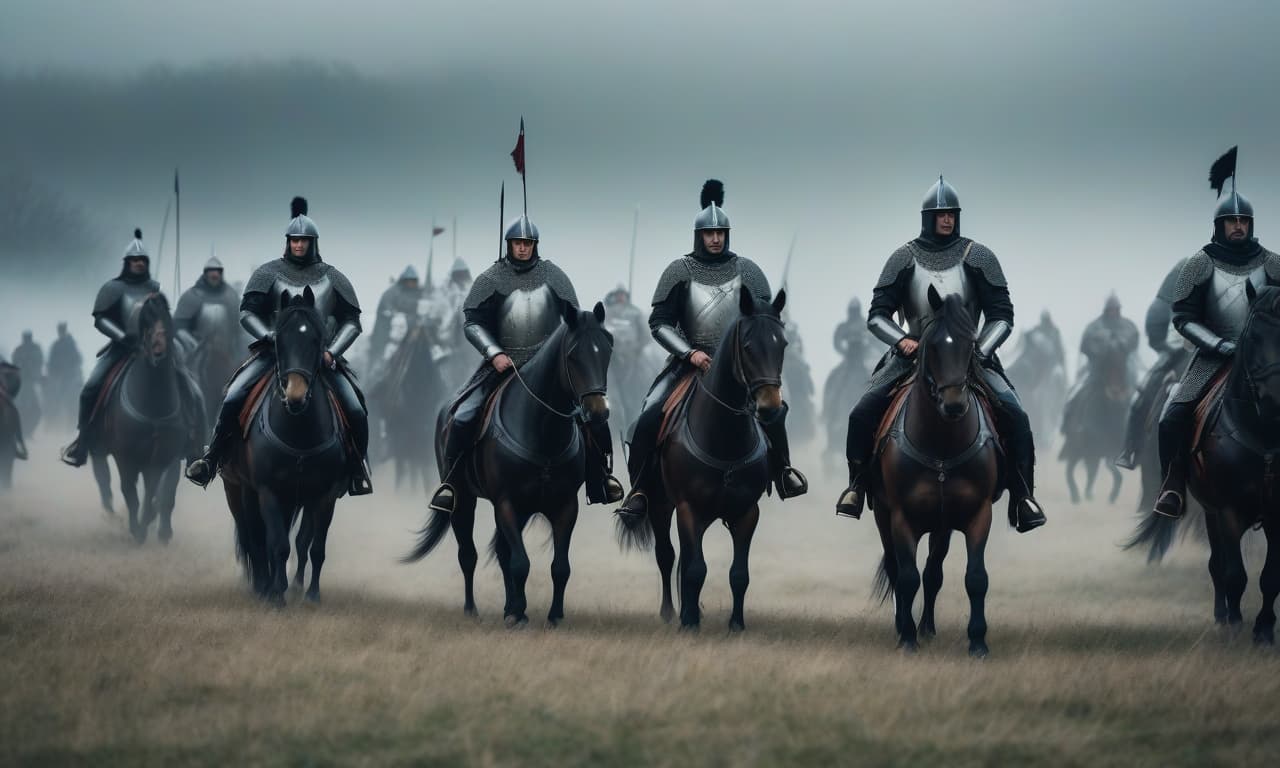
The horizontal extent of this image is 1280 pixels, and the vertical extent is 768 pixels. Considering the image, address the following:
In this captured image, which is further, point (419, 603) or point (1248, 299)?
point (419, 603)

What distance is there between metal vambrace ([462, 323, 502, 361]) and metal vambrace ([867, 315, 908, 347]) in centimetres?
296

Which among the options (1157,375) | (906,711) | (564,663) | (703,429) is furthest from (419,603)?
(1157,375)

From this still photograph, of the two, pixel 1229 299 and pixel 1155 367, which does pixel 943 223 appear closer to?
pixel 1229 299

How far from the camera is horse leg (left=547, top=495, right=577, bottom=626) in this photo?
12.2 metres

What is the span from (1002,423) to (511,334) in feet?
13.2

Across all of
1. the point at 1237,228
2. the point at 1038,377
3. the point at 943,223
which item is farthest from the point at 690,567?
the point at 1038,377

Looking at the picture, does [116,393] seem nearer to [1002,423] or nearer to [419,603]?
[419,603]

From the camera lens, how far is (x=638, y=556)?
20.3 m

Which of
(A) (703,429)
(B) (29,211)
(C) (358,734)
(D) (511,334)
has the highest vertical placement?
(B) (29,211)

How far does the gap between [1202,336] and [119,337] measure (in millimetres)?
12139

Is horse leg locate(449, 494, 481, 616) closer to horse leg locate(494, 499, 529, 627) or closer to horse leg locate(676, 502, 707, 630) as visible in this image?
horse leg locate(494, 499, 529, 627)

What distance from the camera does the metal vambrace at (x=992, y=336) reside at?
11.5 meters

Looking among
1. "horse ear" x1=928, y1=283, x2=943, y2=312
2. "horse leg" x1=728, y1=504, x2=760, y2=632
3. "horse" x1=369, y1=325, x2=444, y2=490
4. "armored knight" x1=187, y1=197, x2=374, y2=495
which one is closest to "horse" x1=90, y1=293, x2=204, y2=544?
"armored knight" x1=187, y1=197, x2=374, y2=495

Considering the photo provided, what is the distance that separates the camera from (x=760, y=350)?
1092 cm
